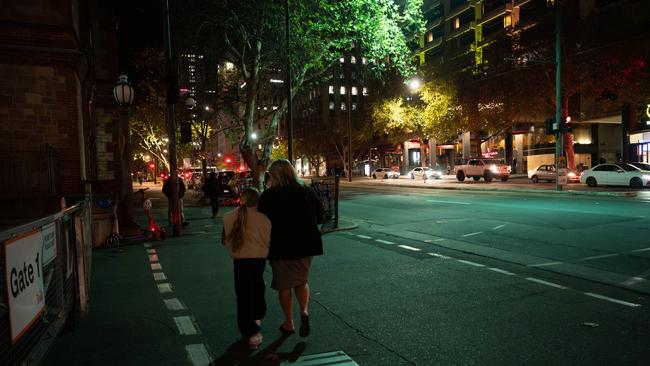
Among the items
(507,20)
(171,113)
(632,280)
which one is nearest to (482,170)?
(507,20)

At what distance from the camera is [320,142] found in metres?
68.3

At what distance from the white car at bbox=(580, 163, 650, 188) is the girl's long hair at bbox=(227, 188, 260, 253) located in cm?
2659

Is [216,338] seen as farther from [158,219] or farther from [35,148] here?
[158,219]

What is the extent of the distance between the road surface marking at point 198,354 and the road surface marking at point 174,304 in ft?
4.53

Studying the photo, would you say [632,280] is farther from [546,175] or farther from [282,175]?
[546,175]

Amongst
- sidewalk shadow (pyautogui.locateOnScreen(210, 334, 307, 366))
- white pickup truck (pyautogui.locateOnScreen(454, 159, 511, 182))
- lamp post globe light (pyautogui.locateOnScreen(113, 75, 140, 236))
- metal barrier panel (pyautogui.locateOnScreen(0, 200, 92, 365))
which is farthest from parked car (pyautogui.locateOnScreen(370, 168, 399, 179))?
sidewalk shadow (pyautogui.locateOnScreen(210, 334, 307, 366))

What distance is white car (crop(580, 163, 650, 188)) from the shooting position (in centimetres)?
2484

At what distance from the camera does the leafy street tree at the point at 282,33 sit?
17266 mm

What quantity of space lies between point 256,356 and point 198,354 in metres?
0.57

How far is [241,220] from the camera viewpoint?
15.1ft

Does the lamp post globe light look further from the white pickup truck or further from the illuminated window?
the illuminated window

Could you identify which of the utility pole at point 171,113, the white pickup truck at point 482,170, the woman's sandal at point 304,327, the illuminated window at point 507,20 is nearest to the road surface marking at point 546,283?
the woman's sandal at point 304,327

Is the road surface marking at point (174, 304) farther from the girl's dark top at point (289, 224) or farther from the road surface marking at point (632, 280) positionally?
the road surface marking at point (632, 280)

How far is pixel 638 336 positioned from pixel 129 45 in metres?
23.6
